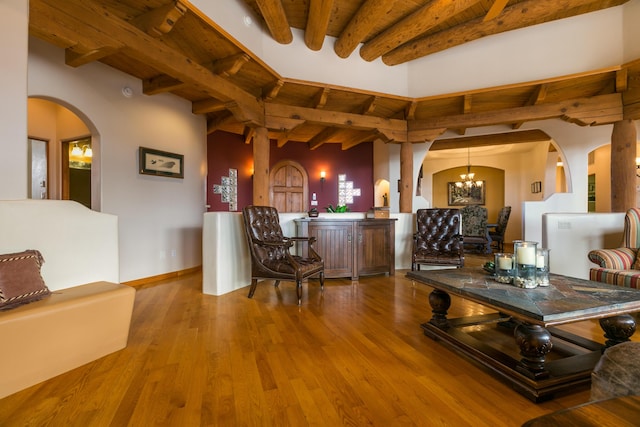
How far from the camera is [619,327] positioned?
1860mm

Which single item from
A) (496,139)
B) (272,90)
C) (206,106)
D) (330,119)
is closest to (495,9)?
(330,119)

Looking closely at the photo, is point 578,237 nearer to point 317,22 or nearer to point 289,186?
point 317,22

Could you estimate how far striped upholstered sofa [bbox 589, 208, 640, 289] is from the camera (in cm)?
254

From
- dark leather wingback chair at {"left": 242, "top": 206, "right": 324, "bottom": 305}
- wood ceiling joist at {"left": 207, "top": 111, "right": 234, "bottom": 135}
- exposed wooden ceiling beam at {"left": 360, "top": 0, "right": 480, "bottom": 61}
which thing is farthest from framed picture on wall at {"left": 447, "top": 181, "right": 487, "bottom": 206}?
dark leather wingback chair at {"left": 242, "top": 206, "right": 324, "bottom": 305}

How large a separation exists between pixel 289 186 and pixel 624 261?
631 centimetres

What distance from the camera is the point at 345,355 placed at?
2039 mm

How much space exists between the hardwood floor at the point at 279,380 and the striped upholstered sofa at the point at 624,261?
0.45 m

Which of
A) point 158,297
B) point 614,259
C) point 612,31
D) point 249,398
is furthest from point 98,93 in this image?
point 612,31

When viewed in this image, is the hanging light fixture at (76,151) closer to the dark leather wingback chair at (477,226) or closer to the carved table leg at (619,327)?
the carved table leg at (619,327)

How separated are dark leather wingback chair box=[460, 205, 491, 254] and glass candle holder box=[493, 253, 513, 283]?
4748 millimetres

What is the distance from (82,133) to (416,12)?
4684 millimetres

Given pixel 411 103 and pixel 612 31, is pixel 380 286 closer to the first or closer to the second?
pixel 411 103

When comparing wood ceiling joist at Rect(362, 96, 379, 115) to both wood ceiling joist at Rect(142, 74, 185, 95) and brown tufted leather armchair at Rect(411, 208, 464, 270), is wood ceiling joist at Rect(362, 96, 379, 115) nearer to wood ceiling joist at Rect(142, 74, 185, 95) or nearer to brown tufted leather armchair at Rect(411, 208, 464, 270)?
brown tufted leather armchair at Rect(411, 208, 464, 270)

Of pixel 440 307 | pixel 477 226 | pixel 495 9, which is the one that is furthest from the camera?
pixel 477 226
